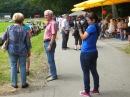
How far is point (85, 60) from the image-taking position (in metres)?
5.64

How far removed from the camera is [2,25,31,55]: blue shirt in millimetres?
6160

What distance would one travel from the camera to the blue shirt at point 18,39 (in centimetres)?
616

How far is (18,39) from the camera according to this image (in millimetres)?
6195

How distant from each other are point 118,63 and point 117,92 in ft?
11.7

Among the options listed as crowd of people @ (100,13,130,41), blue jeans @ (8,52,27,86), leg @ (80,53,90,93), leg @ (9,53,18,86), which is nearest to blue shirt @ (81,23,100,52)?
leg @ (80,53,90,93)

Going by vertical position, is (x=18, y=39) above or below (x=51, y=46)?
above

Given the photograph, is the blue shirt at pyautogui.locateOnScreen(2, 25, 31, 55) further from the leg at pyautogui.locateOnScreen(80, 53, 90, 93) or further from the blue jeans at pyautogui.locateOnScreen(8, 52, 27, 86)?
the leg at pyautogui.locateOnScreen(80, 53, 90, 93)

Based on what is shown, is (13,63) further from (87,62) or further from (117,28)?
(117,28)

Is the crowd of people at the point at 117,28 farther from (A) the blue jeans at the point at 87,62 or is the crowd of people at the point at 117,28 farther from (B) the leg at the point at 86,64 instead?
(B) the leg at the point at 86,64

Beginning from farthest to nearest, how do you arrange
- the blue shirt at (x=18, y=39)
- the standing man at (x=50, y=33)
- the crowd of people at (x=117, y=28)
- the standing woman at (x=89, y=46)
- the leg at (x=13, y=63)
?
the crowd of people at (x=117, y=28)
the standing man at (x=50, y=33)
the leg at (x=13, y=63)
the blue shirt at (x=18, y=39)
the standing woman at (x=89, y=46)

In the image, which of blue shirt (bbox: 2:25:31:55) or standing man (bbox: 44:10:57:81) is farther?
standing man (bbox: 44:10:57:81)

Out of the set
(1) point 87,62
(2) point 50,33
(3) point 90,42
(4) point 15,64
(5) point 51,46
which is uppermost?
(2) point 50,33

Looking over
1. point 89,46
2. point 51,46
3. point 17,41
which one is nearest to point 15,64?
point 17,41

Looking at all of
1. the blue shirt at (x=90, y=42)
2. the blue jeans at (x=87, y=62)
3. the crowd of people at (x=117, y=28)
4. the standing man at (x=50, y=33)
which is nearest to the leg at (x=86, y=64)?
the blue jeans at (x=87, y=62)
